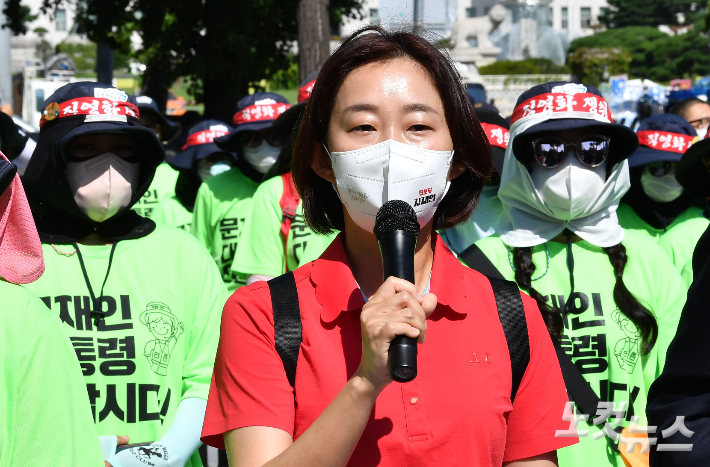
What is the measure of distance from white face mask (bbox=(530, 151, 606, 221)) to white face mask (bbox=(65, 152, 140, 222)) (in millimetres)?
1772

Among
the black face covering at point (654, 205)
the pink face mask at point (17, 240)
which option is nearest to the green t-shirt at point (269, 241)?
the black face covering at point (654, 205)

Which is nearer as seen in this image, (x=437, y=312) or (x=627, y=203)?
(x=437, y=312)

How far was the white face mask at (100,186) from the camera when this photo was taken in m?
3.64

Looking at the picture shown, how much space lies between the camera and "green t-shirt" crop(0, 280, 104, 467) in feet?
6.89

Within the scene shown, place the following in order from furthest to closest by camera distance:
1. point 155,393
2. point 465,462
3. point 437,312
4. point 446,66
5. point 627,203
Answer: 1. point 627,203
2. point 155,393
3. point 446,66
4. point 437,312
5. point 465,462

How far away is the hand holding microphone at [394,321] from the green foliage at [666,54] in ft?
239

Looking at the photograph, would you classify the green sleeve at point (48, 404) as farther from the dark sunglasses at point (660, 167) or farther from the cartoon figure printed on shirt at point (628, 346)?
the dark sunglasses at point (660, 167)

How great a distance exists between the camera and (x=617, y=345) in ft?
11.9

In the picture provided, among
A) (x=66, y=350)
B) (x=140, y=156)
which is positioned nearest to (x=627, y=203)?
(x=140, y=156)

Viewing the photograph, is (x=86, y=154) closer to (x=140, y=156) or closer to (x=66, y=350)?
(x=140, y=156)

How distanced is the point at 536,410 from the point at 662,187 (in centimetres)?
436

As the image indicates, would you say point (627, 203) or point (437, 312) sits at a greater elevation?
point (437, 312)

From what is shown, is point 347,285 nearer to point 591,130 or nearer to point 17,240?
point 17,240

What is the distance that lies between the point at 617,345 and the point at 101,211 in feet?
6.98
